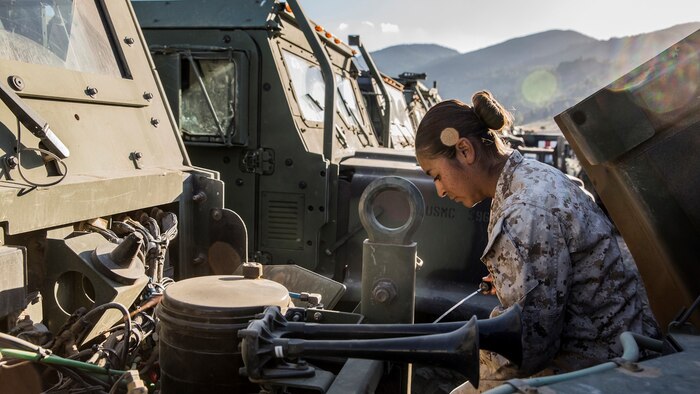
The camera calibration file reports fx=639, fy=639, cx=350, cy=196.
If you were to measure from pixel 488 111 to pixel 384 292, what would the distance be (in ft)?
2.56

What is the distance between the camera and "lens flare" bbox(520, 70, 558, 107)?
10640 centimetres

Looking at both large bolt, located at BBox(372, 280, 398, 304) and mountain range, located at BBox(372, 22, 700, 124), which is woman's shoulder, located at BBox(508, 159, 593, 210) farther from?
mountain range, located at BBox(372, 22, 700, 124)

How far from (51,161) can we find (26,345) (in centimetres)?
70

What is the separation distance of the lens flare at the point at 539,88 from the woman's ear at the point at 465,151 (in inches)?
3929

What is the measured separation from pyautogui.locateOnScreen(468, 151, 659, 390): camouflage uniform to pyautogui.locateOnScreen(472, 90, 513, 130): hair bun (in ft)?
0.49

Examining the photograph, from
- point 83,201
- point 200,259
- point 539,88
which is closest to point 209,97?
point 200,259

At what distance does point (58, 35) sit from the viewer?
2633 millimetres

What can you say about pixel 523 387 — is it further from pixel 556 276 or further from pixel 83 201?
pixel 83 201

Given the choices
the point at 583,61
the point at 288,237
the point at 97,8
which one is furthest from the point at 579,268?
the point at 583,61

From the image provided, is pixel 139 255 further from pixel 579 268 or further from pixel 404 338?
pixel 579 268

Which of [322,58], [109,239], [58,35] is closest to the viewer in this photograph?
[109,239]

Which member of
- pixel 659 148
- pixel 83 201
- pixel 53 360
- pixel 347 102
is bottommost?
pixel 53 360

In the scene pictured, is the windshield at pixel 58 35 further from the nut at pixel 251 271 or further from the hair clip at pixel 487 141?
the hair clip at pixel 487 141

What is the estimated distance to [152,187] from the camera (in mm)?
2643
